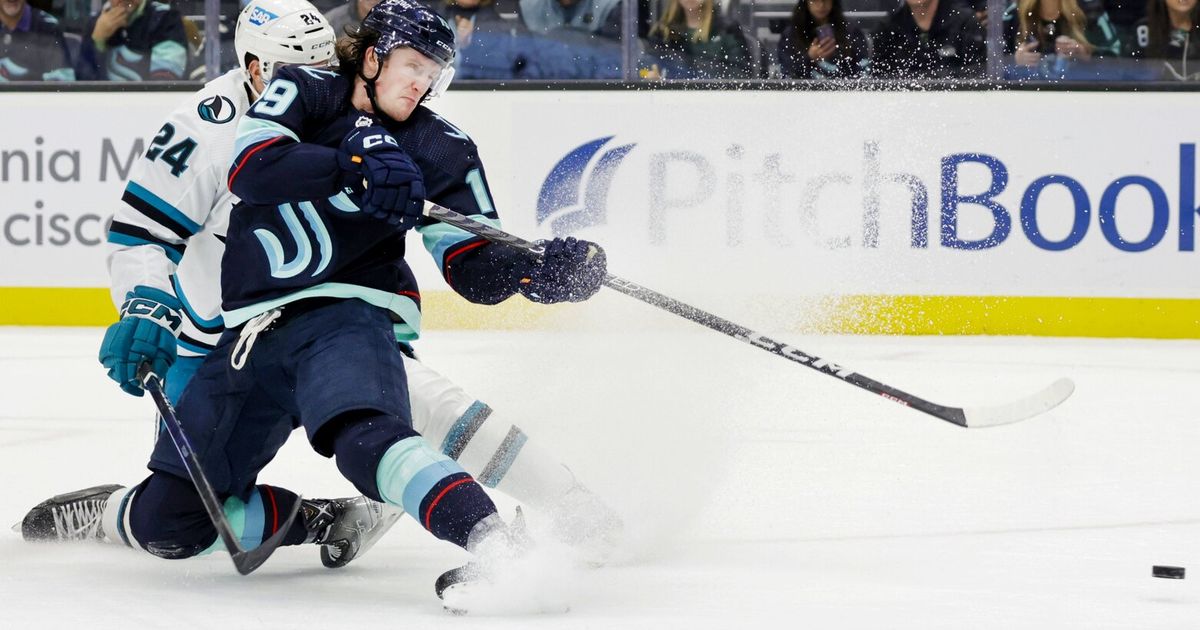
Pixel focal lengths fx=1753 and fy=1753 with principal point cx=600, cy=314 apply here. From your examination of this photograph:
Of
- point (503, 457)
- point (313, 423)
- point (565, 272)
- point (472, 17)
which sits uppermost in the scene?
point (472, 17)

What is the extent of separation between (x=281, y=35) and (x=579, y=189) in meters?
3.44

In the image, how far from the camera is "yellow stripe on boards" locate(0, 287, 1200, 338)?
5.84m

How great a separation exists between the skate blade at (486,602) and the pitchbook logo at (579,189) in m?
4.12

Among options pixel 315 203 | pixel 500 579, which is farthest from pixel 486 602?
pixel 315 203

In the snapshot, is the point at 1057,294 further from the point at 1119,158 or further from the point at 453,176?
the point at 453,176

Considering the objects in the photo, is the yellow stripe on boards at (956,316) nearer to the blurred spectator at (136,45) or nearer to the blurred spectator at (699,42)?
the blurred spectator at (699,42)

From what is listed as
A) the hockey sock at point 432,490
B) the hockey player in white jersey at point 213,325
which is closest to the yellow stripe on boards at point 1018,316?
the hockey player in white jersey at point 213,325

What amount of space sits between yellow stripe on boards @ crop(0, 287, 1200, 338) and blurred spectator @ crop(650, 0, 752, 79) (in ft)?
2.79

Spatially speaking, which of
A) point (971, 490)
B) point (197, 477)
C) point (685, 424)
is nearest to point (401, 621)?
point (197, 477)

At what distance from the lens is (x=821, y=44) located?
602 centimetres

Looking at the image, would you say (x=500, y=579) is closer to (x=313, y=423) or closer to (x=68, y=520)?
(x=313, y=423)

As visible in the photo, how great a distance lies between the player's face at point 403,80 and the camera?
2199 millimetres

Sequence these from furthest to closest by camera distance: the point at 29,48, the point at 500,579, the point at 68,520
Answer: the point at 29,48 → the point at 68,520 → the point at 500,579

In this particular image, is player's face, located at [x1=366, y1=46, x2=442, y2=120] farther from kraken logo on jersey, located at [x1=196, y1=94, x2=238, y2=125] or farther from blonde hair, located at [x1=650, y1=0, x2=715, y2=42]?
blonde hair, located at [x1=650, y1=0, x2=715, y2=42]
